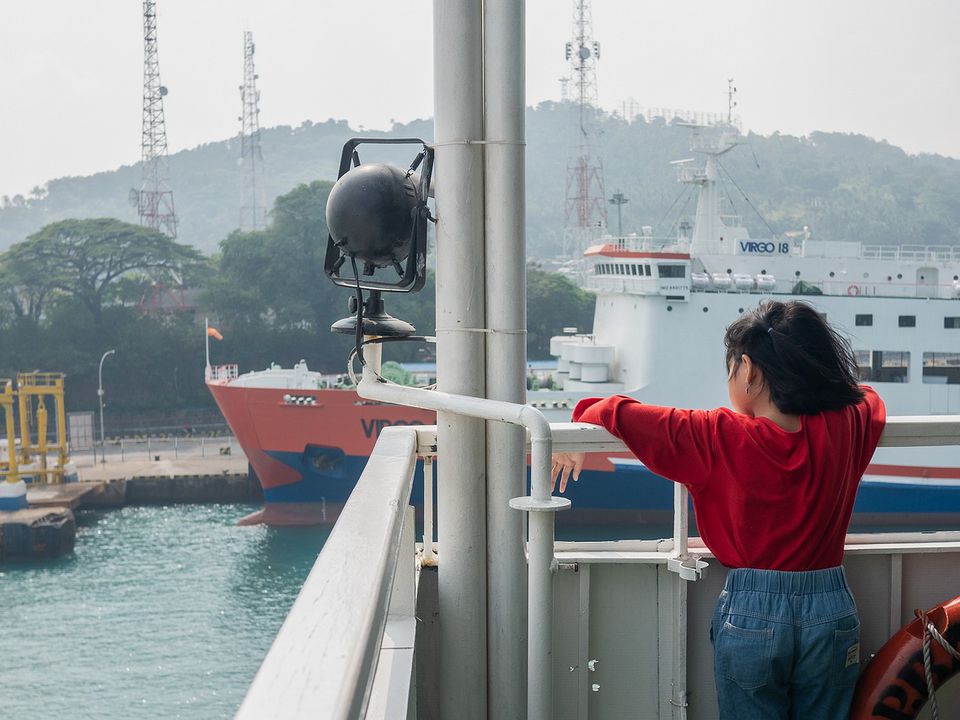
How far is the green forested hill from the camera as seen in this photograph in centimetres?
5875

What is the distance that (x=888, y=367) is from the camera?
17328 millimetres

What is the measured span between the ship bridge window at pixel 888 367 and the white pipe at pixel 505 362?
55.0 ft

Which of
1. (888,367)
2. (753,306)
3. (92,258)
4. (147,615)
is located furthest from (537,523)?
(92,258)

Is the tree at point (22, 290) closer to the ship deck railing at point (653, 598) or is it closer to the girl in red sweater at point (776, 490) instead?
the ship deck railing at point (653, 598)

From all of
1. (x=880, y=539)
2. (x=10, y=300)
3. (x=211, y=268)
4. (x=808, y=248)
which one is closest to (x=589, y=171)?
(x=211, y=268)

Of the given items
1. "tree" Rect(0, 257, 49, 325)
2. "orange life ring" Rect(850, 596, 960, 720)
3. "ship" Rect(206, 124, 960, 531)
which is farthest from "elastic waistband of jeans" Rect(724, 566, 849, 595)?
"tree" Rect(0, 257, 49, 325)

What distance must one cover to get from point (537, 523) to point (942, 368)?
58.4 feet

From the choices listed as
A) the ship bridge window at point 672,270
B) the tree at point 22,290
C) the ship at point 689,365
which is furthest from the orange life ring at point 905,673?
the tree at point 22,290

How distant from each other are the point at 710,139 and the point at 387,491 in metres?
20.4

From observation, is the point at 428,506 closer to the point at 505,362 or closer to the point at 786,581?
the point at 505,362

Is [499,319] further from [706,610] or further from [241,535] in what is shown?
[241,535]

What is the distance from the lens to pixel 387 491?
3.69 ft

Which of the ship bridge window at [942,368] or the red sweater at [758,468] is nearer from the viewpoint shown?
the red sweater at [758,468]

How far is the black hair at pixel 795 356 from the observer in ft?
4.26
